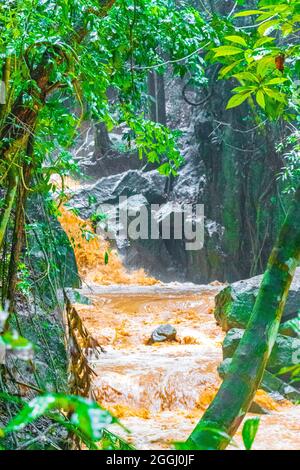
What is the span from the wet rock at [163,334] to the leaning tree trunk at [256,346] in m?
4.94

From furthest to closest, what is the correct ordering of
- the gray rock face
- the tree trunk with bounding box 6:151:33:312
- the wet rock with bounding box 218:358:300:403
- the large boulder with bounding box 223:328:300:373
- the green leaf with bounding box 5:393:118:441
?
1. the gray rock face
2. the large boulder with bounding box 223:328:300:373
3. the wet rock with bounding box 218:358:300:403
4. the tree trunk with bounding box 6:151:33:312
5. the green leaf with bounding box 5:393:118:441

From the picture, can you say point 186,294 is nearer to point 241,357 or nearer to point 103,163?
point 103,163

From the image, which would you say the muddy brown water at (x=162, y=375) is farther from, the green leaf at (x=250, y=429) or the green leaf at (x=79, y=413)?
the green leaf at (x=79, y=413)

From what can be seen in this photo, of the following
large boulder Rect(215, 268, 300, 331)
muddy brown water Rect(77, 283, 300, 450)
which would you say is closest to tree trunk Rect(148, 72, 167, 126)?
muddy brown water Rect(77, 283, 300, 450)

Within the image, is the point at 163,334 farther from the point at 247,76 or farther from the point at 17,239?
the point at 247,76

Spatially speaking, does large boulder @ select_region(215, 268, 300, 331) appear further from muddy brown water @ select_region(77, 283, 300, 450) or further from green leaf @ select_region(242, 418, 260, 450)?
green leaf @ select_region(242, 418, 260, 450)

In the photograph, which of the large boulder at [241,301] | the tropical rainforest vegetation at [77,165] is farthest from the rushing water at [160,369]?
the tropical rainforest vegetation at [77,165]

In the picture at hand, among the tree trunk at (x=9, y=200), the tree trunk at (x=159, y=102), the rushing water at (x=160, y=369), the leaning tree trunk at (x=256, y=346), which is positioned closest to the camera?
the leaning tree trunk at (x=256, y=346)

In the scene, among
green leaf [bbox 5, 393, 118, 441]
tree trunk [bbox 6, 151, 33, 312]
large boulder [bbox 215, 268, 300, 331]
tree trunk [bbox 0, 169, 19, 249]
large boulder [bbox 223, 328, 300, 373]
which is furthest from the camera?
large boulder [bbox 215, 268, 300, 331]

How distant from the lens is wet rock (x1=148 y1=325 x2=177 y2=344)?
5.97 m

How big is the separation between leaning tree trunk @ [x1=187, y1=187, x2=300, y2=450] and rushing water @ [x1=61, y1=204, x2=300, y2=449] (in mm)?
1471

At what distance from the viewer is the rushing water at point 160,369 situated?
3.72 m

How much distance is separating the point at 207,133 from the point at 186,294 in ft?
14.3
